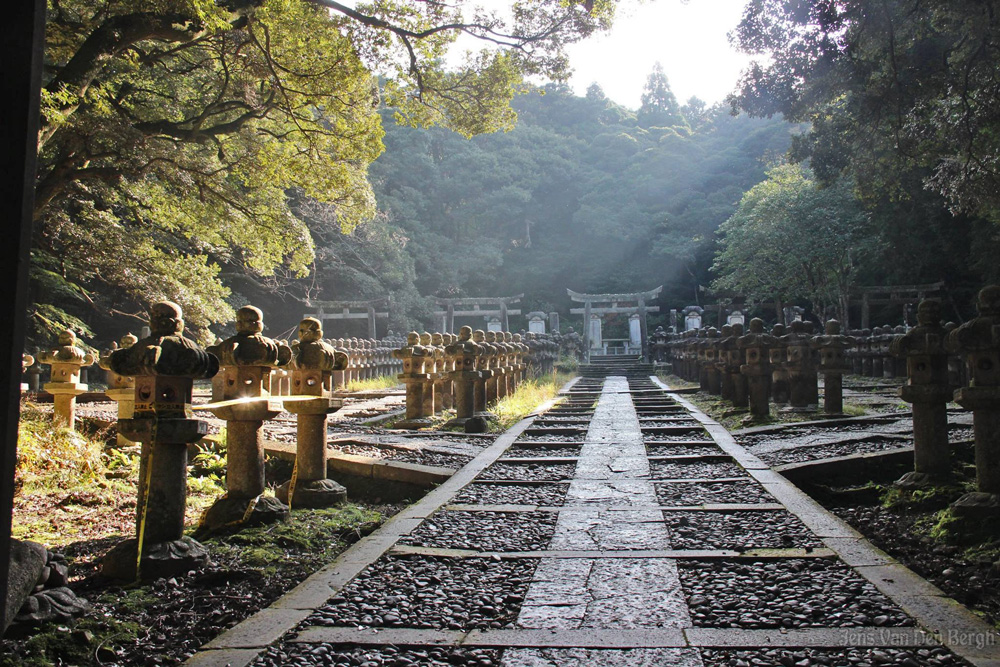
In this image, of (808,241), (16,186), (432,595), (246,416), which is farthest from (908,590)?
(808,241)

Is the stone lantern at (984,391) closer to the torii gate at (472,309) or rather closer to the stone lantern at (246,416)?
the stone lantern at (246,416)

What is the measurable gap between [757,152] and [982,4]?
3722cm

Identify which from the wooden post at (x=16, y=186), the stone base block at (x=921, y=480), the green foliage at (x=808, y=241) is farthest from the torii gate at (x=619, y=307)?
the wooden post at (x=16, y=186)

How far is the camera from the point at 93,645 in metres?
2.40

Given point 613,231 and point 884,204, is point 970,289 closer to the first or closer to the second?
point 884,204

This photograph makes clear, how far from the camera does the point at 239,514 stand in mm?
4023

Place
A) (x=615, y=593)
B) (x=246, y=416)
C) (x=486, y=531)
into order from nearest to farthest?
(x=615, y=593)
(x=486, y=531)
(x=246, y=416)

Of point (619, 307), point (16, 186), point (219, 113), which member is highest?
point (219, 113)

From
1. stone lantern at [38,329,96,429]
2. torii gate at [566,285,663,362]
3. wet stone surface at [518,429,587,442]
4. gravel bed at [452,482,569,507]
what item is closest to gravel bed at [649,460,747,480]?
gravel bed at [452,482,569,507]

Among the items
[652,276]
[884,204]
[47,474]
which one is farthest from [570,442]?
[652,276]

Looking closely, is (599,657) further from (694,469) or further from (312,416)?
(694,469)

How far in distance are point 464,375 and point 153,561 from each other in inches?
236

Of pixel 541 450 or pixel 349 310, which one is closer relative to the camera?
pixel 541 450

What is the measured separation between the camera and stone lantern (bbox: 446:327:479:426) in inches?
355
